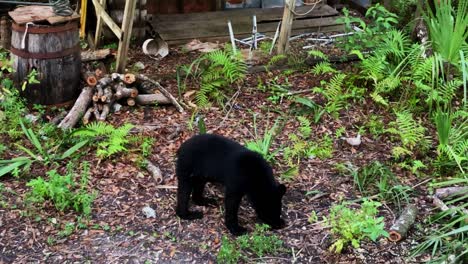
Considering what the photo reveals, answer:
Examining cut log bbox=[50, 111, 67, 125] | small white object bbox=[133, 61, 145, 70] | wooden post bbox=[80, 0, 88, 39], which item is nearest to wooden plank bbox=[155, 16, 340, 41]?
small white object bbox=[133, 61, 145, 70]

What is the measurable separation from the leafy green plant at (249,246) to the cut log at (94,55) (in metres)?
3.35

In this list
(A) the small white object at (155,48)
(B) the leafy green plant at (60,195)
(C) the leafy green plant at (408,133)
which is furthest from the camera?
(A) the small white object at (155,48)

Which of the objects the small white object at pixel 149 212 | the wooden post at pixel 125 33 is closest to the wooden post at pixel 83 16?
the wooden post at pixel 125 33

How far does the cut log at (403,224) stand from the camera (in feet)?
14.1

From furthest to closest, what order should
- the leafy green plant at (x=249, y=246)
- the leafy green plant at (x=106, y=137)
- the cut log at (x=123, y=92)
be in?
the cut log at (x=123, y=92)
the leafy green plant at (x=106, y=137)
the leafy green plant at (x=249, y=246)

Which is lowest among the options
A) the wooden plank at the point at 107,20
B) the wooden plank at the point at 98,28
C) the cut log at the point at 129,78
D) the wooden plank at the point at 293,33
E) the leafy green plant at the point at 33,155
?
the leafy green plant at the point at 33,155

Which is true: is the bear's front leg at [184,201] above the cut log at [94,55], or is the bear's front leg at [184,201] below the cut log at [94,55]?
below

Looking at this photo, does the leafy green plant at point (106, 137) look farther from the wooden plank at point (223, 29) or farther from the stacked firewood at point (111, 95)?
the wooden plank at point (223, 29)

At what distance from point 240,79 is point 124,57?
1.33 m

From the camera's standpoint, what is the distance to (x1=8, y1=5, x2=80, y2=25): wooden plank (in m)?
5.73

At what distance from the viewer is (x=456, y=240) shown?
4227 mm

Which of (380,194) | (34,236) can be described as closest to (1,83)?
(34,236)

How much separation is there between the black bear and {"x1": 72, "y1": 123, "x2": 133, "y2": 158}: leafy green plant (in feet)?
3.30

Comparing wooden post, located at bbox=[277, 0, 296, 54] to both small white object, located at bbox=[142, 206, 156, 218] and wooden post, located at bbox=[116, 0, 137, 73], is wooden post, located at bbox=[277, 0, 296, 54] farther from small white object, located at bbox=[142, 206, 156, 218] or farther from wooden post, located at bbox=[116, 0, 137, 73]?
small white object, located at bbox=[142, 206, 156, 218]
